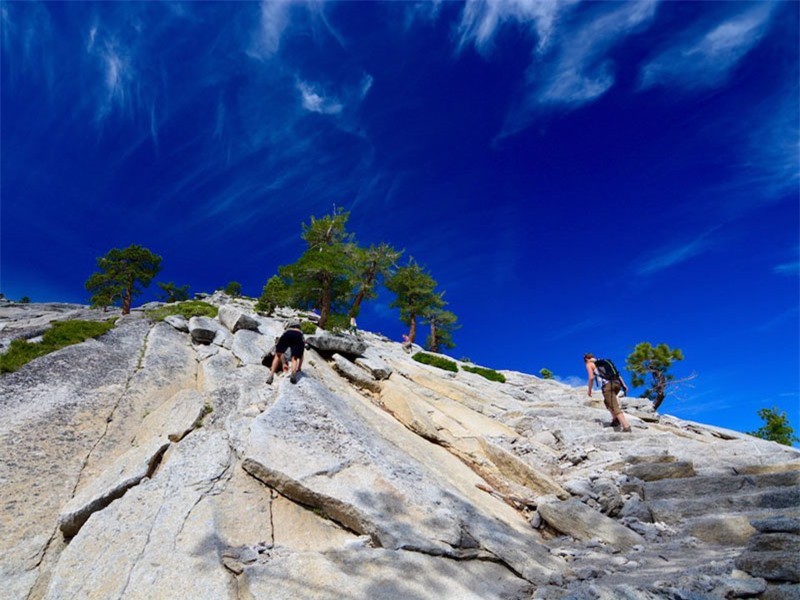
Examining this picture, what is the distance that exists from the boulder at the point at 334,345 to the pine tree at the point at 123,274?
32.7m

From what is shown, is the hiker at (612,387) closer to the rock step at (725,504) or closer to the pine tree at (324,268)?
the rock step at (725,504)

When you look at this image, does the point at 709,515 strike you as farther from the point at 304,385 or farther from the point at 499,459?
the point at 304,385

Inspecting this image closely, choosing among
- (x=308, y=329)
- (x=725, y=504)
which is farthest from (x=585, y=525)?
(x=308, y=329)

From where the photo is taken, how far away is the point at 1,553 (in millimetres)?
6914

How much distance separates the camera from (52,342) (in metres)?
14.4

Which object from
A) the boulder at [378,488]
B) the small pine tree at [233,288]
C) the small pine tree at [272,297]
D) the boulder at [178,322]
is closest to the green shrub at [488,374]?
the small pine tree at [272,297]

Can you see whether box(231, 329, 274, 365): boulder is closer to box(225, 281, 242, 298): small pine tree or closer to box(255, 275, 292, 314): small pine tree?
box(255, 275, 292, 314): small pine tree

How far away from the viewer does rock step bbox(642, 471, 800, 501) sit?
10.6m

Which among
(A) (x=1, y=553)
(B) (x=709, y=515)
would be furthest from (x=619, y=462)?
(A) (x=1, y=553)

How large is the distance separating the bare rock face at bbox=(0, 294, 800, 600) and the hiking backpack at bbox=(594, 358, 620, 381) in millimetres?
2213

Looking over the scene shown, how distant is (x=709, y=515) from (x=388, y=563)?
26.1 ft

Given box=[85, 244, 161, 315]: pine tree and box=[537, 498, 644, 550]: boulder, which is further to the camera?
box=[85, 244, 161, 315]: pine tree

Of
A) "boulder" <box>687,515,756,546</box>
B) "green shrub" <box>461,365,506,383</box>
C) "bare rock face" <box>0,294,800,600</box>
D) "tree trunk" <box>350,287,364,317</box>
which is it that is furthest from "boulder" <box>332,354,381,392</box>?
"tree trunk" <box>350,287,364,317</box>

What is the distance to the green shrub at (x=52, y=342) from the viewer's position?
12250 mm
